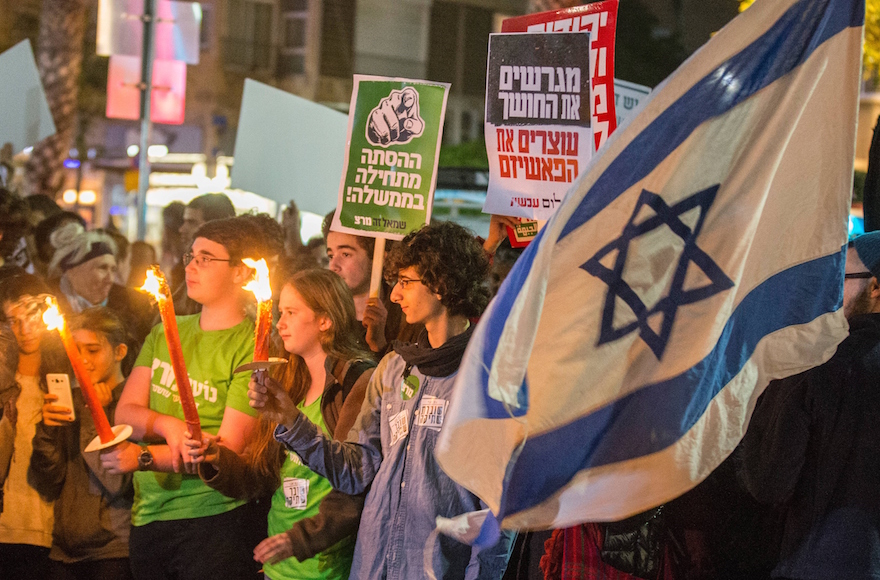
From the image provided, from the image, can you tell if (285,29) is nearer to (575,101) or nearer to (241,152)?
(241,152)

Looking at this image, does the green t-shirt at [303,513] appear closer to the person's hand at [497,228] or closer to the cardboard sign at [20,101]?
the person's hand at [497,228]

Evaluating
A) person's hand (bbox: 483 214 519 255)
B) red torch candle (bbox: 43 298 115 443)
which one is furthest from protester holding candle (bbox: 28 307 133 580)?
person's hand (bbox: 483 214 519 255)

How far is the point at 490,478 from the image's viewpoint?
8.75ft

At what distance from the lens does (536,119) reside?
14.7 feet

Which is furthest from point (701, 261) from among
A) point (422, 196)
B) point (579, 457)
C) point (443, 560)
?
point (422, 196)

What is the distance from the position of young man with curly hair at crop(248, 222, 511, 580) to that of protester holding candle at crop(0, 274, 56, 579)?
1822mm

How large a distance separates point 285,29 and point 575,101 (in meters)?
28.5

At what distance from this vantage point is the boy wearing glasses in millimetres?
4145

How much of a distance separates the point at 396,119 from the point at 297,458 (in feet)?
6.29

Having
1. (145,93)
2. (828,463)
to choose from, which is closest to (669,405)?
(828,463)

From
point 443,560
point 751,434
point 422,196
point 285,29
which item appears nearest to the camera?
point 751,434

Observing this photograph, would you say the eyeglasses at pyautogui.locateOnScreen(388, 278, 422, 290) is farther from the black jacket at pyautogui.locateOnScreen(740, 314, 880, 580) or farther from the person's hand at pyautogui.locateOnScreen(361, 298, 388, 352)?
the black jacket at pyautogui.locateOnScreen(740, 314, 880, 580)

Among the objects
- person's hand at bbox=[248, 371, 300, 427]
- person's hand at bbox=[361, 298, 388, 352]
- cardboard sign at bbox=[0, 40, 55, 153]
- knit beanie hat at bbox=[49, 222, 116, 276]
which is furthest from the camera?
cardboard sign at bbox=[0, 40, 55, 153]

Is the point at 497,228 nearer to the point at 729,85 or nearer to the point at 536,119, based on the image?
the point at 536,119
